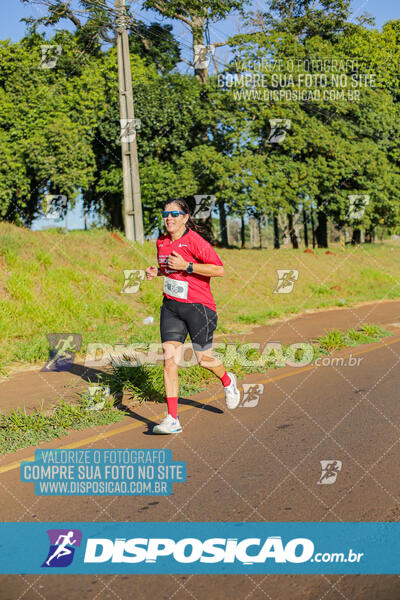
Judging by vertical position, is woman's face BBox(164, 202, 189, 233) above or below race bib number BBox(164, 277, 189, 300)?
above

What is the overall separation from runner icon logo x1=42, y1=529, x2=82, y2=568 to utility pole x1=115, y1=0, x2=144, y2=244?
49.7 feet

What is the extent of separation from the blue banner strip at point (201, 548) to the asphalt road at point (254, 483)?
10 cm

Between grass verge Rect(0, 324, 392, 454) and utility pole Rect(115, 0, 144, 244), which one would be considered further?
utility pole Rect(115, 0, 144, 244)

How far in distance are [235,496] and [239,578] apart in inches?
41.4

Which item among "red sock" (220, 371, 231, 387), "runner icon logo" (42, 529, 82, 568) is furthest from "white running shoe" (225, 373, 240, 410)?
"runner icon logo" (42, 529, 82, 568)

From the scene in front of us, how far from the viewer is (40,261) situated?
14.2 m

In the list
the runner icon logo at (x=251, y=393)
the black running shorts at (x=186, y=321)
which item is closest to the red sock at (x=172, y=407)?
the black running shorts at (x=186, y=321)

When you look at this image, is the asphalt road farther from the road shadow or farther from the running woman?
the running woman

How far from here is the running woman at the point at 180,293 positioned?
229 inches

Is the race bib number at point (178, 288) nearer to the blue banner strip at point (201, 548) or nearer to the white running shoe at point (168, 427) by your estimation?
the white running shoe at point (168, 427)

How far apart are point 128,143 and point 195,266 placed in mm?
13437

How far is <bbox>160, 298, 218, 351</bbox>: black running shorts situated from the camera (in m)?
5.89

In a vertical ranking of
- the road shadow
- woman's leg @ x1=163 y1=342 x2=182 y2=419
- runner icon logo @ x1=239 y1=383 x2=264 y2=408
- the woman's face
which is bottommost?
runner icon logo @ x1=239 y1=383 x2=264 y2=408

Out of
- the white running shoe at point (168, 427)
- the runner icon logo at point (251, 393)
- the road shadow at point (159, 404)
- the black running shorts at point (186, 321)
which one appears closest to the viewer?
the white running shoe at point (168, 427)
